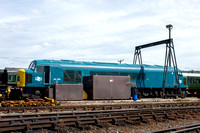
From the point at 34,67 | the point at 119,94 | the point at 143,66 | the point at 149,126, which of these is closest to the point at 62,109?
the point at 149,126

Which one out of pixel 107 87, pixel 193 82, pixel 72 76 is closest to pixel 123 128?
pixel 107 87

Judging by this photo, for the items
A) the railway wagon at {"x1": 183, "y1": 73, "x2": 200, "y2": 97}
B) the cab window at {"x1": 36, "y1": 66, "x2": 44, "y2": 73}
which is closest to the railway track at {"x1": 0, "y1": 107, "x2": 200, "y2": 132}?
→ the cab window at {"x1": 36, "y1": 66, "x2": 44, "y2": 73}

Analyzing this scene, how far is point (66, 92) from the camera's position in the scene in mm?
22891

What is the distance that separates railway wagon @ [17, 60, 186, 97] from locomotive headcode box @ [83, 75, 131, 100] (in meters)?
1.61

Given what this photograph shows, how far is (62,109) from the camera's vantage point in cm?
1534

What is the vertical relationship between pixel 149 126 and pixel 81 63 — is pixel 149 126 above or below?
below

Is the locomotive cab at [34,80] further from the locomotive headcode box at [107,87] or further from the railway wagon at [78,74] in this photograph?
the locomotive headcode box at [107,87]

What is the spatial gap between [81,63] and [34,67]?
5335 mm

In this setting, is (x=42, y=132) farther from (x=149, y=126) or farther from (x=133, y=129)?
(x=149, y=126)

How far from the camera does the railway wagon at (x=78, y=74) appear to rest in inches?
909

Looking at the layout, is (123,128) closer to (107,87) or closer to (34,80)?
(34,80)

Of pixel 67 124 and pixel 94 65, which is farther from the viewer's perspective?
pixel 94 65

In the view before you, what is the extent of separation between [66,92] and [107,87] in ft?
15.4

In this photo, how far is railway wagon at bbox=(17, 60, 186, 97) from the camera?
23094 millimetres
